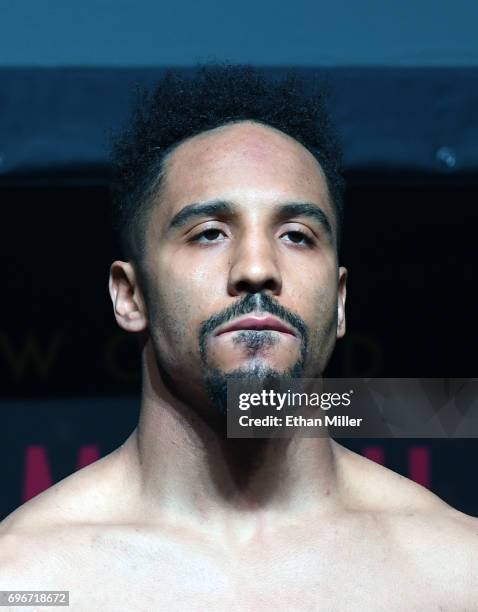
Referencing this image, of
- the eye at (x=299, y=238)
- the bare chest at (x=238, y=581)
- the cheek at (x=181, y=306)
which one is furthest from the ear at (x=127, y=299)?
the bare chest at (x=238, y=581)

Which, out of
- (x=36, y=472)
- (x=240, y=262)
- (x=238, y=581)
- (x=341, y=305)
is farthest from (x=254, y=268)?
(x=36, y=472)

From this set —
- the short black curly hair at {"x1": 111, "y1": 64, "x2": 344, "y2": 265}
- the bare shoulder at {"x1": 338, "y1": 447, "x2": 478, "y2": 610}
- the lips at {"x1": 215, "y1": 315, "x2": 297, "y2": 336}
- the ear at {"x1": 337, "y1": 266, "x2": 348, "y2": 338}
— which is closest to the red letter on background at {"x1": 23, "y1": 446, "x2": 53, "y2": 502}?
the short black curly hair at {"x1": 111, "y1": 64, "x2": 344, "y2": 265}

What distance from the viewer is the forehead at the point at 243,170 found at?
277cm

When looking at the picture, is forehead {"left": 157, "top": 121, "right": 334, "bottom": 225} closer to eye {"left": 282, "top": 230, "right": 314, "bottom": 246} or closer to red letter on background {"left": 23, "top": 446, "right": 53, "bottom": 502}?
eye {"left": 282, "top": 230, "right": 314, "bottom": 246}

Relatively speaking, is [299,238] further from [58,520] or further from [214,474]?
[58,520]

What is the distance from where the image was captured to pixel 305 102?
10.3 feet

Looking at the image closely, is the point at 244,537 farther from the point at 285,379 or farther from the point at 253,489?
the point at 285,379

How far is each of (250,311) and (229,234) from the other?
0.22 metres

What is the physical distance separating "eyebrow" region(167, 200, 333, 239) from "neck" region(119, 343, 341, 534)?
351 millimetres

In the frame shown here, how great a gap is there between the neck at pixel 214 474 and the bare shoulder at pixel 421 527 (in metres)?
0.14

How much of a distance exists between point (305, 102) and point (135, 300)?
2.28 feet

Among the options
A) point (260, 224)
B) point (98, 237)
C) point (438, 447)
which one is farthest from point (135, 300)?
point (438, 447)

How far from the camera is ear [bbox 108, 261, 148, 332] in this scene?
2.91m

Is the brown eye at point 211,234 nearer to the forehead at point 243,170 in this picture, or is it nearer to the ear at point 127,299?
the forehead at point 243,170
